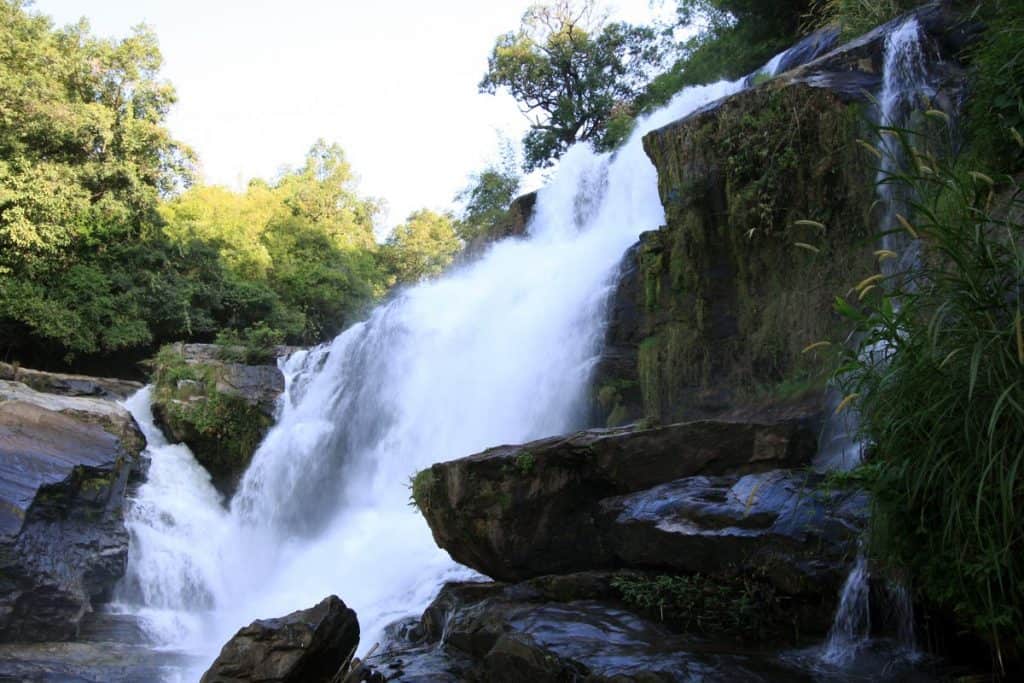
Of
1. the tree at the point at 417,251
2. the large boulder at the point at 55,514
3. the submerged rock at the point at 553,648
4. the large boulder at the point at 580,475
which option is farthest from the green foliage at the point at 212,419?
the tree at the point at 417,251

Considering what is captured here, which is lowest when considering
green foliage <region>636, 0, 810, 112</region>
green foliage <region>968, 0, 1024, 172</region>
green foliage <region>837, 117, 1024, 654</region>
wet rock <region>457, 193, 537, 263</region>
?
green foliage <region>837, 117, 1024, 654</region>

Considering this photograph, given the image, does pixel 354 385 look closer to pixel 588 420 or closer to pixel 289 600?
pixel 289 600

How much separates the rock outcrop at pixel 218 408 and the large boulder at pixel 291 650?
396 inches

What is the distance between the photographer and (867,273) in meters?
7.82

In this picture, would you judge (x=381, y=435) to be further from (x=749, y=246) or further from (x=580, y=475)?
(x=580, y=475)

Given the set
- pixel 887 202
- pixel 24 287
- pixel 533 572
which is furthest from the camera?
pixel 24 287

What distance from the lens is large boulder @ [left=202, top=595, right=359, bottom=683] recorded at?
5.16 metres

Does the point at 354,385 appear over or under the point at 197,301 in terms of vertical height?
under

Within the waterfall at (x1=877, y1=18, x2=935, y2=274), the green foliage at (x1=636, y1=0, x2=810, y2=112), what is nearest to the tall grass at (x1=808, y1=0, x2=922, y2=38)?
the waterfall at (x1=877, y1=18, x2=935, y2=274)

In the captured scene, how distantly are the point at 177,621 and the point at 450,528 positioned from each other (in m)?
5.97

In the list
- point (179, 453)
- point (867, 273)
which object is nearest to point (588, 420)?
point (867, 273)

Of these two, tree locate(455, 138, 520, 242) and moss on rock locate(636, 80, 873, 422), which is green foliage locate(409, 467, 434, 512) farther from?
tree locate(455, 138, 520, 242)

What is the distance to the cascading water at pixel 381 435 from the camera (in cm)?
1048

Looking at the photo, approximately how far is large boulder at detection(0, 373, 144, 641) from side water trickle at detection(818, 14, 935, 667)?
861cm
